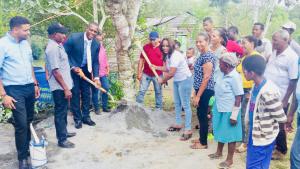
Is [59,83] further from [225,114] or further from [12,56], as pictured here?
[225,114]

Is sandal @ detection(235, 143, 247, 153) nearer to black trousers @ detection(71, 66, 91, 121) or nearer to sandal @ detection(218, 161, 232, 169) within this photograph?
sandal @ detection(218, 161, 232, 169)

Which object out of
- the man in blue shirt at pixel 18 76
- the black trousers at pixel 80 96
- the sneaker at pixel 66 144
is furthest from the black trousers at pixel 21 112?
the black trousers at pixel 80 96

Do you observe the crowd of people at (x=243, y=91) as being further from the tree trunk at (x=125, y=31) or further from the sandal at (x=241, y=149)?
the tree trunk at (x=125, y=31)

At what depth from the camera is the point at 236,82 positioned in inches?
162

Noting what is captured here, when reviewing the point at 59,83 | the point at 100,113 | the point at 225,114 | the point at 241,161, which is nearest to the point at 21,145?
the point at 59,83

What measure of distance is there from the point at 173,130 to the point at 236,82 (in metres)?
2.12

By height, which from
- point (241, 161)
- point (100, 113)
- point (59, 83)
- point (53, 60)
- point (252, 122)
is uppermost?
point (53, 60)

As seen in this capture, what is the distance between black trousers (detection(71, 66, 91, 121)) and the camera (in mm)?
5398

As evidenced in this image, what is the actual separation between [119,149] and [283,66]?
2688 millimetres

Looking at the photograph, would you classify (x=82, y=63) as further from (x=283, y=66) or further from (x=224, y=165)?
(x=283, y=66)

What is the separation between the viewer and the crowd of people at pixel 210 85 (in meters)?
3.26

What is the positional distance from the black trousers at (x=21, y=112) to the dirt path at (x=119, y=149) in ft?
1.40

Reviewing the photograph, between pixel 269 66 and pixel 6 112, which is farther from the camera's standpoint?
pixel 6 112

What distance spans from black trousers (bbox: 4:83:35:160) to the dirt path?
427 millimetres
